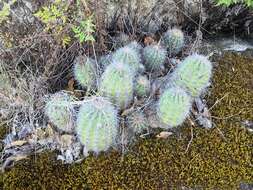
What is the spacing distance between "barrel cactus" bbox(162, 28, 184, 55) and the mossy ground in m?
0.51

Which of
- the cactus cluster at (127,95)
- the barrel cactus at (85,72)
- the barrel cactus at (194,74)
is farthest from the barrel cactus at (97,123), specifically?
the barrel cactus at (194,74)

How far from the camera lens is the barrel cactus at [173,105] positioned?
2158 mm

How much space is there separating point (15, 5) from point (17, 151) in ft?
3.08

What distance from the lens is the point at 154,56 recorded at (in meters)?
2.48

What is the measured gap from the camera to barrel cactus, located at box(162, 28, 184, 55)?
263cm

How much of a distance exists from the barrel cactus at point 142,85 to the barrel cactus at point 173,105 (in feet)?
0.45

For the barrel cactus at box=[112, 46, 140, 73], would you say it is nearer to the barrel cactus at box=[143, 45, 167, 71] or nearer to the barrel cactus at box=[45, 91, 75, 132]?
the barrel cactus at box=[143, 45, 167, 71]

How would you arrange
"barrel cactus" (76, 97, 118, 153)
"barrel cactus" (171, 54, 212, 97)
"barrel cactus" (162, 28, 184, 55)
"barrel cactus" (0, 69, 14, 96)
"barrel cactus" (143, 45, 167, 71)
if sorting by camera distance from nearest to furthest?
1. "barrel cactus" (76, 97, 118, 153)
2. "barrel cactus" (171, 54, 212, 97)
3. "barrel cactus" (0, 69, 14, 96)
4. "barrel cactus" (143, 45, 167, 71)
5. "barrel cactus" (162, 28, 184, 55)

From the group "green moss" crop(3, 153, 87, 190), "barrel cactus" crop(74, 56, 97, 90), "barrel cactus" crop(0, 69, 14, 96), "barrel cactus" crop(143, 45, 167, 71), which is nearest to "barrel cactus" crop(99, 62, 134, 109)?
"barrel cactus" crop(74, 56, 97, 90)

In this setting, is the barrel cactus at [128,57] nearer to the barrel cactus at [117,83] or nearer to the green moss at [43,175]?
the barrel cactus at [117,83]

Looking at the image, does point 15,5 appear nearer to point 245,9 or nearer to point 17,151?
point 17,151

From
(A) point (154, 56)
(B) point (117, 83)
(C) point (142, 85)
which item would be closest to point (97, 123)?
(B) point (117, 83)

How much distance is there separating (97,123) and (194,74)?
620 millimetres

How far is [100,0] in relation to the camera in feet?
7.93
